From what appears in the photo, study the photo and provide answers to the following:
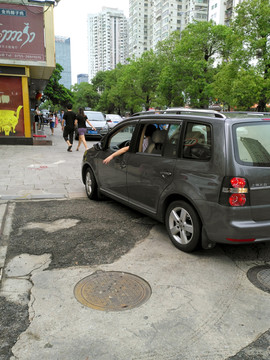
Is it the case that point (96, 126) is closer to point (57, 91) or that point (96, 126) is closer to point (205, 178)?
point (205, 178)

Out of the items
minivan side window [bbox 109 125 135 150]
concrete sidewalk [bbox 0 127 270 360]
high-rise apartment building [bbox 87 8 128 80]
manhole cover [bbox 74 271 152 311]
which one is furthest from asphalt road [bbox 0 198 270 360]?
high-rise apartment building [bbox 87 8 128 80]

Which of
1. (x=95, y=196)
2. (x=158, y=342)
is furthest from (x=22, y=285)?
(x=95, y=196)

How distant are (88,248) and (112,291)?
1.07m

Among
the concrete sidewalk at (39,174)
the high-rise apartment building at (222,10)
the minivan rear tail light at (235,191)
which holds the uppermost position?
the high-rise apartment building at (222,10)

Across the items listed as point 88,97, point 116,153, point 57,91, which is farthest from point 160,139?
point 88,97

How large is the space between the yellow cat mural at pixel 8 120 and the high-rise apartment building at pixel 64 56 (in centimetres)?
16963

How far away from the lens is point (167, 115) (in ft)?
14.3

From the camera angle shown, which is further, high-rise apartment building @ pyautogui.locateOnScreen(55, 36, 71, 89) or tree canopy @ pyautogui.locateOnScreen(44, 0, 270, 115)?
high-rise apartment building @ pyautogui.locateOnScreen(55, 36, 71, 89)

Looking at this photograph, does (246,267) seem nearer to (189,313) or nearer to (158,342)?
(189,313)

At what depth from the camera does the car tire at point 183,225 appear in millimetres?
3758

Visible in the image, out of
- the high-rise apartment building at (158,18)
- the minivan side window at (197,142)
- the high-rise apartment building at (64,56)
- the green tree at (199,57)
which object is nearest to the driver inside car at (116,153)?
the minivan side window at (197,142)

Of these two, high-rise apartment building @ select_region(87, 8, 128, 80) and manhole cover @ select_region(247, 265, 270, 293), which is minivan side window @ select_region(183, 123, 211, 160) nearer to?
manhole cover @ select_region(247, 265, 270, 293)

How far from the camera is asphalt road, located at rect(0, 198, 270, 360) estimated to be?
8.27 feet

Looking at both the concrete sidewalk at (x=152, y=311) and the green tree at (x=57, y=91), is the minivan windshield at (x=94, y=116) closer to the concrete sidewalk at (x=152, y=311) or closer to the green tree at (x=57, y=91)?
the green tree at (x=57, y=91)
